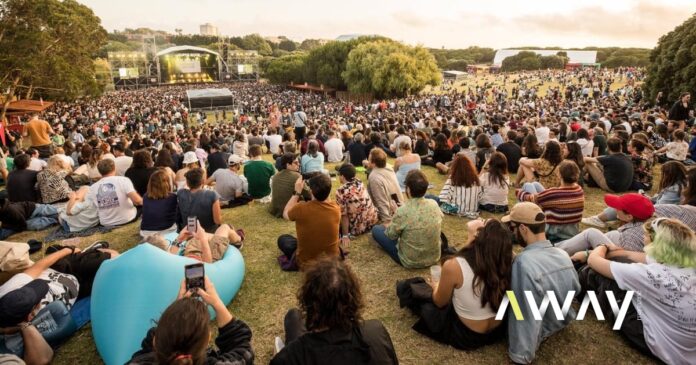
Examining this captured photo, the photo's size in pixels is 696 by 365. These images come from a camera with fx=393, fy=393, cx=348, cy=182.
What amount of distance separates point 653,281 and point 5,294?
4704 mm

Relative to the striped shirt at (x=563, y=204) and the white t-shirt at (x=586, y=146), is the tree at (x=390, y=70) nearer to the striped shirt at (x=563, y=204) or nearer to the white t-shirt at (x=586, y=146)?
the white t-shirt at (x=586, y=146)

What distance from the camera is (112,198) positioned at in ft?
19.6

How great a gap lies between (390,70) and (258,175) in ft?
125

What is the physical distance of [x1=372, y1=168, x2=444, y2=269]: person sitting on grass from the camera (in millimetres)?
4281

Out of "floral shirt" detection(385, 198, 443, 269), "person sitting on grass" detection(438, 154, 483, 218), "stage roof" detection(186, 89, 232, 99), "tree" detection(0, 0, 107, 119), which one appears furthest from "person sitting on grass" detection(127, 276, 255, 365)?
"stage roof" detection(186, 89, 232, 99)

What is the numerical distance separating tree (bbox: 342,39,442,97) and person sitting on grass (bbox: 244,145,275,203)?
37471 millimetres

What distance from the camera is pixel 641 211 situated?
147 inches

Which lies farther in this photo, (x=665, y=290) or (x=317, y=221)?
(x=317, y=221)

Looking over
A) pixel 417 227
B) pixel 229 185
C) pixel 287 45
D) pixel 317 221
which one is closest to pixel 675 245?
pixel 417 227

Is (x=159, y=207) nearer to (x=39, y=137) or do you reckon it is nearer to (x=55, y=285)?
(x=55, y=285)

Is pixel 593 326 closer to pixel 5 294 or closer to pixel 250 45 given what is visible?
pixel 5 294

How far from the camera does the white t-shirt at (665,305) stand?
272 cm

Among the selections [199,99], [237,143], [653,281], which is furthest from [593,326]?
[199,99]

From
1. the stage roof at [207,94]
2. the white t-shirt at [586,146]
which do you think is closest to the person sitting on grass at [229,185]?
the white t-shirt at [586,146]
